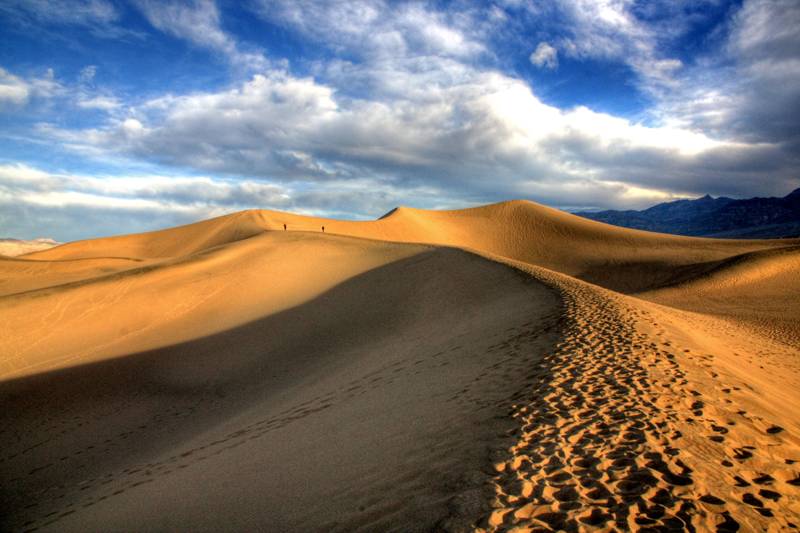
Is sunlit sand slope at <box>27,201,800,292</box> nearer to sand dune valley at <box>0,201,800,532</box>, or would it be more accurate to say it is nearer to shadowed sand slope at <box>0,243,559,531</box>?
sand dune valley at <box>0,201,800,532</box>

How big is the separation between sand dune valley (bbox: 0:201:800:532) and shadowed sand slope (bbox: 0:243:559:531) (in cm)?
4

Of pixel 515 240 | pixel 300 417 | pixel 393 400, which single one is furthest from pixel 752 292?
pixel 515 240

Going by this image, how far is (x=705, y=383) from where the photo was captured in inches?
241

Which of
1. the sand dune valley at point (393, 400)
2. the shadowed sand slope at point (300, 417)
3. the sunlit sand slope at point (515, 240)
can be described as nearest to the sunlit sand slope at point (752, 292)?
the sand dune valley at point (393, 400)

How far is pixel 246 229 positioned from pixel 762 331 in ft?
139

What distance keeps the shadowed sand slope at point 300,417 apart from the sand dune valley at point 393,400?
43 mm

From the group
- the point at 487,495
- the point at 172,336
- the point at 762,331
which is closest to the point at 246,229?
the point at 172,336

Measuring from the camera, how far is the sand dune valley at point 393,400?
12.0ft

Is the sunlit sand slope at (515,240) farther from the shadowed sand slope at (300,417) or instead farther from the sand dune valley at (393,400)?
the shadowed sand slope at (300,417)

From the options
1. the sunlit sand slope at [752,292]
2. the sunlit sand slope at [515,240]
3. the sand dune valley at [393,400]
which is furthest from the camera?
the sunlit sand slope at [515,240]

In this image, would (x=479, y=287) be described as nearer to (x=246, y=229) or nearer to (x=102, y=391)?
(x=102, y=391)

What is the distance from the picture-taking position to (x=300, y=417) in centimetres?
749

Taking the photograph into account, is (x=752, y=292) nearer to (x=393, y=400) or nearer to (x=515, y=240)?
(x=393, y=400)

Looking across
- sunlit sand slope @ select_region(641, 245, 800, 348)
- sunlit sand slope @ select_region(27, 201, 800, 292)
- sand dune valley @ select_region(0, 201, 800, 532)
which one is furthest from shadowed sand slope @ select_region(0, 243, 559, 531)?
sunlit sand slope @ select_region(27, 201, 800, 292)
